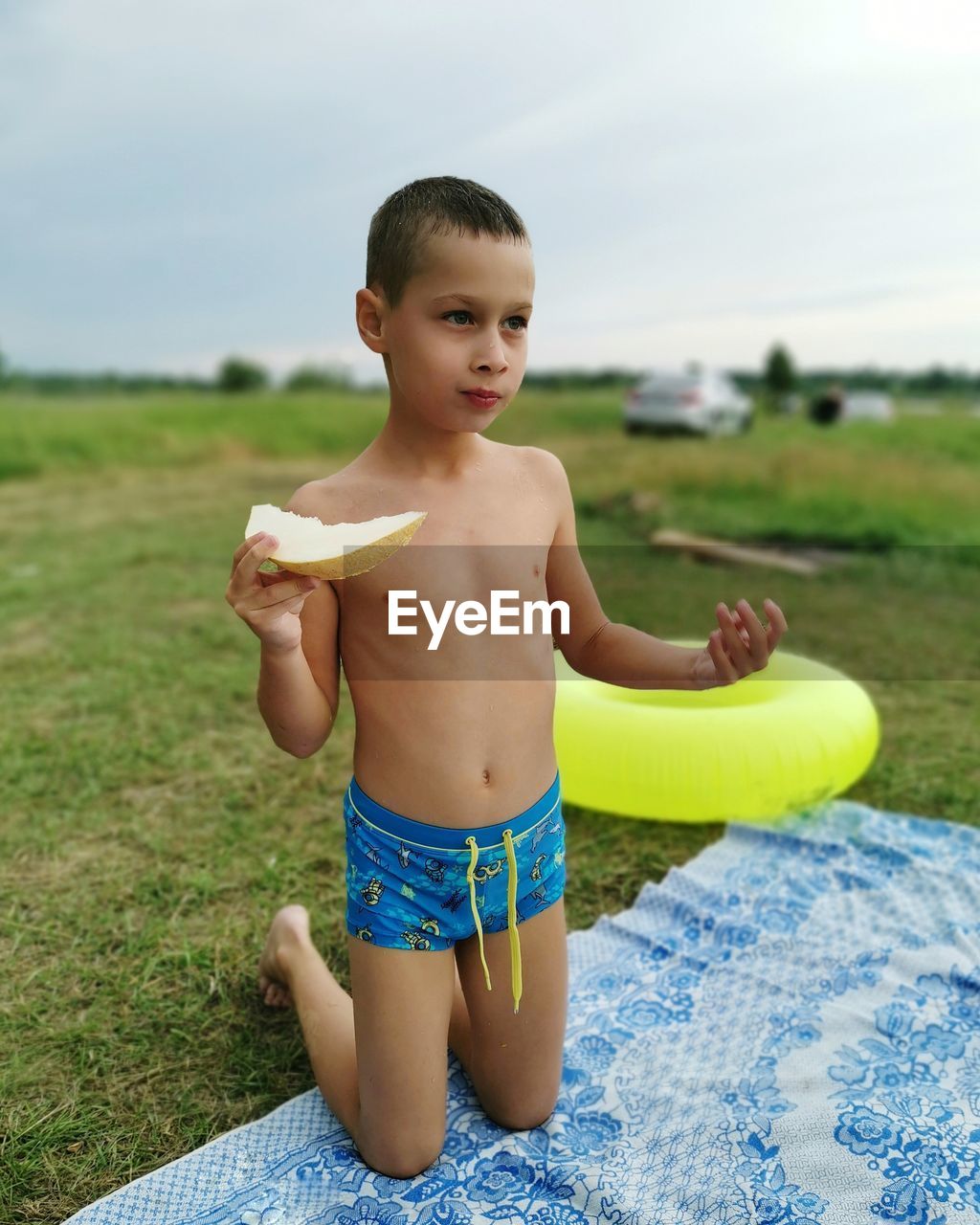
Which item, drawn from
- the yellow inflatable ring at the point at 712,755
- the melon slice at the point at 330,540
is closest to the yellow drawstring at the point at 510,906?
the melon slice at the point at 330,540

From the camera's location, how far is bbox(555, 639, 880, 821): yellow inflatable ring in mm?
3229

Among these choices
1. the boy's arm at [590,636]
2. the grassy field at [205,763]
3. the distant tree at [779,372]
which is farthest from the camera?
the distant tree at [779,372]

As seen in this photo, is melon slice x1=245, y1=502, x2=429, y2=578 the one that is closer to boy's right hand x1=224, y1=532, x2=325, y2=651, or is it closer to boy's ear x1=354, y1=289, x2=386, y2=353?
boy's right hand x1=224, y1=532, x2=325, y2=651

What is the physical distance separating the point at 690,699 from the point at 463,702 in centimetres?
224

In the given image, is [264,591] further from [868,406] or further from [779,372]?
[779,372]

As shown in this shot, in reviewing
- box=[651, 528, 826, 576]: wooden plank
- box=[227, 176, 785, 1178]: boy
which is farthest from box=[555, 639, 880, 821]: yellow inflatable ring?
box=[651, 528, 826, 576]: wooden plank

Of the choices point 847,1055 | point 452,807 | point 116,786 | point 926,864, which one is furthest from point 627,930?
point 116,786

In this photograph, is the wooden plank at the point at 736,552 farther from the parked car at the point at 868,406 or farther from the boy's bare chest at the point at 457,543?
the parked car at the point at 868,406

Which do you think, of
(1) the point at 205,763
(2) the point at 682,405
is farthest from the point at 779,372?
(1) the point at 205,763

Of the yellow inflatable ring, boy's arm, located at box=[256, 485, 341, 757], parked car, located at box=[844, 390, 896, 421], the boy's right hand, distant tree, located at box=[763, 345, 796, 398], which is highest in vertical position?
distant tree, located at box=[763, 345, 796, 398]

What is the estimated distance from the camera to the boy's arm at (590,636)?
80.0 inches

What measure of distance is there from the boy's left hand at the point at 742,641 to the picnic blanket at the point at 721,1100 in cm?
93

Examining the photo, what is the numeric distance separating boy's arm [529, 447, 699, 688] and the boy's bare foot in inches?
35.9

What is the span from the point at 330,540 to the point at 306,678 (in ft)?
0.87
